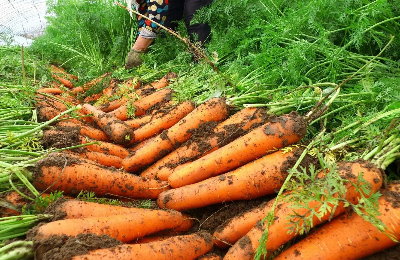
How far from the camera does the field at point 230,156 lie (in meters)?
1.37

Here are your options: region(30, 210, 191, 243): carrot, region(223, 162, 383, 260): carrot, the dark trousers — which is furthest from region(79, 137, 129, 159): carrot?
the dark trousers

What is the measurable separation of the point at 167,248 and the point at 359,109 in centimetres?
136

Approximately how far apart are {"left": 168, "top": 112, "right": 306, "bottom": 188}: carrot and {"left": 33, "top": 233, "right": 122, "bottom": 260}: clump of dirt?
0.71 metres

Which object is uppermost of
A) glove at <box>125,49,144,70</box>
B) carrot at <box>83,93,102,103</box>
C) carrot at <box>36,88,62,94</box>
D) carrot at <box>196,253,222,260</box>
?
glove at <box>125,49,144,70</box>

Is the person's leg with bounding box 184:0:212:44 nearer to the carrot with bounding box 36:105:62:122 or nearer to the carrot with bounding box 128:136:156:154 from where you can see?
the carrot with bounding box 128:136:156:154

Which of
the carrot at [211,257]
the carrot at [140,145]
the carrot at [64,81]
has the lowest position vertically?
the carrot at [211,257]

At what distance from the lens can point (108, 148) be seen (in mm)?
2348

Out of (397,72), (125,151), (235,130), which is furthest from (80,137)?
(397,72)

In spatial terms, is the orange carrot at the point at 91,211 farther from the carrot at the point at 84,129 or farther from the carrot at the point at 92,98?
the carrot at the point at 92,98

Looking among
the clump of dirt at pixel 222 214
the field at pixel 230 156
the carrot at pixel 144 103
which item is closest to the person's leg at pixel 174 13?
the field at pixel 230 156

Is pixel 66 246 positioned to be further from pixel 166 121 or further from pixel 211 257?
pixel 166 121

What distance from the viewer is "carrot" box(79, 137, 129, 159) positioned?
230 cm

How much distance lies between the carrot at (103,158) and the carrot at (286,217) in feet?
3.83

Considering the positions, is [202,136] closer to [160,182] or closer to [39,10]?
[160,182]
